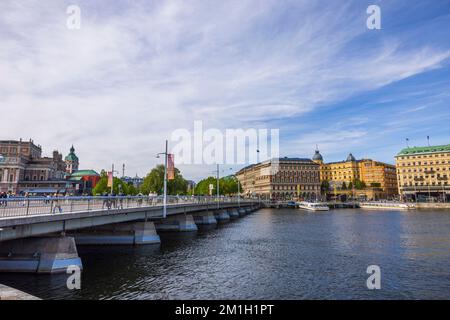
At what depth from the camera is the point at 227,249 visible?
132ft

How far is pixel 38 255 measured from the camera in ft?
84.9

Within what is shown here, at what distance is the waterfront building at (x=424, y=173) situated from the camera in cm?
17412

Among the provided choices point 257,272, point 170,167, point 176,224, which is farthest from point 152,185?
point 257,272

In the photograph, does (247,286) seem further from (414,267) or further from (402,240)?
(402,240)

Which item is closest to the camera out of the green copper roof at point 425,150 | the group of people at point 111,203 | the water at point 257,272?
the water at point 257,272

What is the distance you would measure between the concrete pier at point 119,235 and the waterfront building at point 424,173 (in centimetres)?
16857

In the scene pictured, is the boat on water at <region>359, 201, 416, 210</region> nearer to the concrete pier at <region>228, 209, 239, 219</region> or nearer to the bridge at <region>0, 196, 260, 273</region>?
the concrete pier at <region>228, 209, 239, 219</region>

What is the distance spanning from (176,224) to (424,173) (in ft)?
548

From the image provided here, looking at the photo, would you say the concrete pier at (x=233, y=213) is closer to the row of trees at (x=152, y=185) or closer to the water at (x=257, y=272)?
the row of trees at (x=152, y=185)

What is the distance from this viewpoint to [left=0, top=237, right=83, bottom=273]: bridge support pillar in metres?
25.2

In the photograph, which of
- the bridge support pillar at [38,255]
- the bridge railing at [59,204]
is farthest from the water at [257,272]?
the bridge railing at [59,204]

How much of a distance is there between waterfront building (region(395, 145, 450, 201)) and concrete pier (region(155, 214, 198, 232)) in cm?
15181

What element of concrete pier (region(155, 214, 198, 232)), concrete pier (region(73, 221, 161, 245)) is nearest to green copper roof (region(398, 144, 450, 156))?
concrete pier (region(155, 214, 198, 232))
